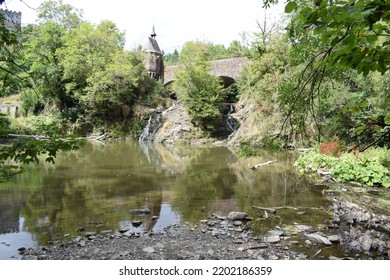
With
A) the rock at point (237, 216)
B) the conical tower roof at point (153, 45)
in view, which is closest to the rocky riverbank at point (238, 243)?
the rock at point (237, 216)

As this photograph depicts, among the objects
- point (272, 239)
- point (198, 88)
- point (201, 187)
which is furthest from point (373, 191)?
point (198, 88)

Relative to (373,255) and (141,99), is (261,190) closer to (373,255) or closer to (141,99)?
(373,255)

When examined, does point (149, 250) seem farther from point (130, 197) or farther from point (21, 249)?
point (130, 197)

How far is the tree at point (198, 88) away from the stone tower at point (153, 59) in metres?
7.99

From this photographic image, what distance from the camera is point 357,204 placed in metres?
7.45

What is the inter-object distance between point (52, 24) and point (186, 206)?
85.8ft

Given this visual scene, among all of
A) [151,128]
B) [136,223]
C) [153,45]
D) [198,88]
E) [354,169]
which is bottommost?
[136,223]

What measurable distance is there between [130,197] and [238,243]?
4190 mm

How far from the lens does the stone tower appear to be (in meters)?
37.6

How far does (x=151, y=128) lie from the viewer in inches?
1184

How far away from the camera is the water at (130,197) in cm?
658

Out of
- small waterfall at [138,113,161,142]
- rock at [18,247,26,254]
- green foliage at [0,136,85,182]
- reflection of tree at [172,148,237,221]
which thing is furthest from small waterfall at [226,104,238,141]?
green foliage at [0,136,85,182]

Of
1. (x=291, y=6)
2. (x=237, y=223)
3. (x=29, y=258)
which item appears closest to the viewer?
(x=291, y=6)

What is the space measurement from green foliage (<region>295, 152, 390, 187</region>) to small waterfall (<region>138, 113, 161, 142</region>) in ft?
63.1
